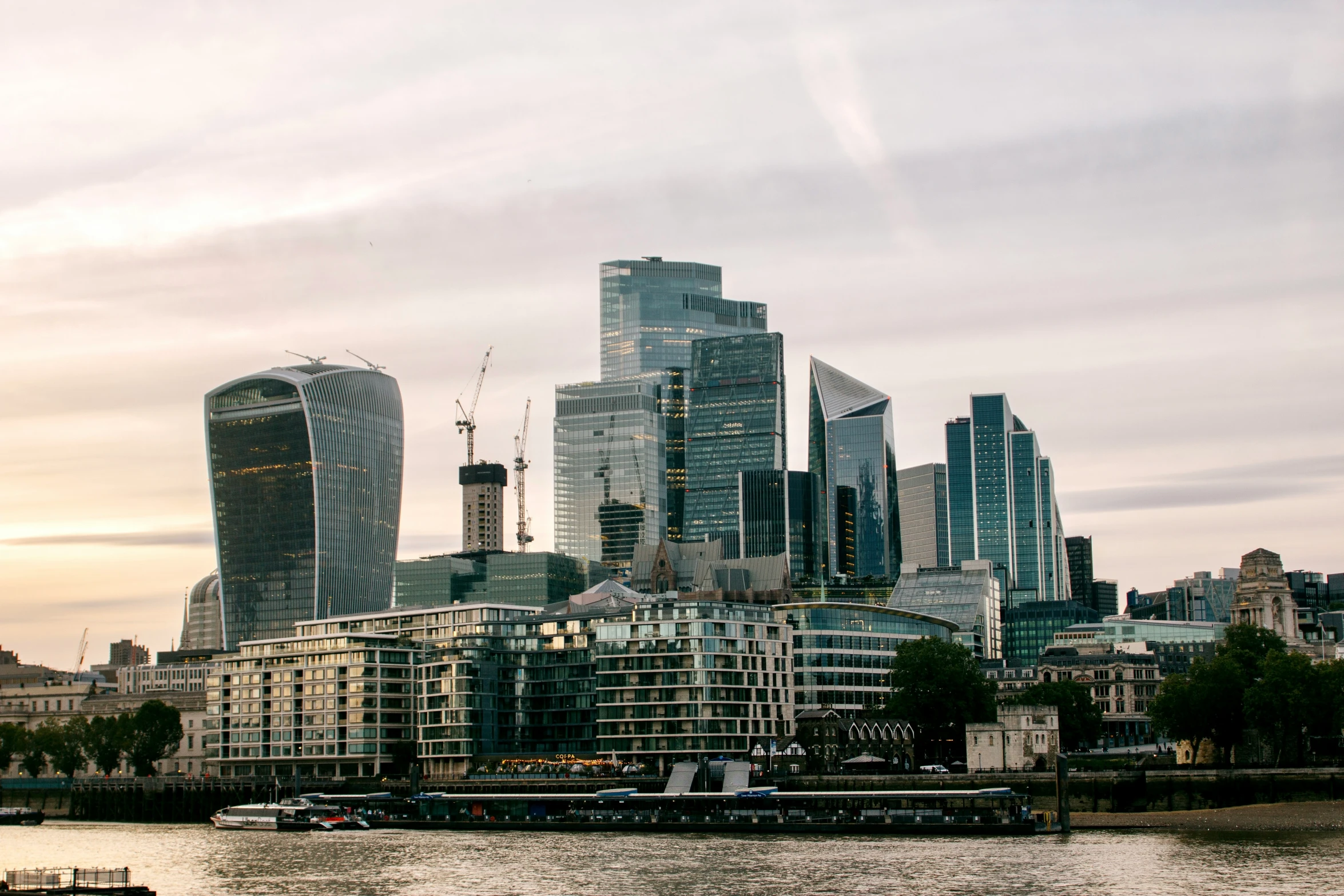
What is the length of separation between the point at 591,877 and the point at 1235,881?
4472cm

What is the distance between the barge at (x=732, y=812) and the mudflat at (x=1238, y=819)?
6.20 meters

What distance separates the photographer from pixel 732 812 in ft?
551

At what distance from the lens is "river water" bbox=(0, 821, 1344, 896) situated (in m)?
111

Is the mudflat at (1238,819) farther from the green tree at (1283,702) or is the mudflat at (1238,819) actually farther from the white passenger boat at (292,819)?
the white passenger boat at (292,819)

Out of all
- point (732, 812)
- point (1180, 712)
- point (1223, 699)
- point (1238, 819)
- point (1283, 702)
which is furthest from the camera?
point (1180, 712)

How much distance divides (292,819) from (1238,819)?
334ft

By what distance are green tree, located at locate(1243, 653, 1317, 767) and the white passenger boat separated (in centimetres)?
9899

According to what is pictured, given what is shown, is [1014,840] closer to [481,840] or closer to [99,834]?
[481,840]

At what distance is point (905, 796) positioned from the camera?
163750mm

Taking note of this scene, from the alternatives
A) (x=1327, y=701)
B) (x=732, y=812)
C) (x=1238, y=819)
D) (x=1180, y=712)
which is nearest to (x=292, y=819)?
(x=732, y=812)

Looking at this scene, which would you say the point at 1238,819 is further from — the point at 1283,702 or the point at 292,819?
the point at 292,819

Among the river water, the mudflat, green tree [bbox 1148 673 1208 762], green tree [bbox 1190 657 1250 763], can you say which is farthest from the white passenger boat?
green tree [bbox 1190 657 1250 763]

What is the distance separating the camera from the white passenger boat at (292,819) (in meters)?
185

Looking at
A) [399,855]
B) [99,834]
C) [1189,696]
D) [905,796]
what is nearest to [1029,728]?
[1189,696]
